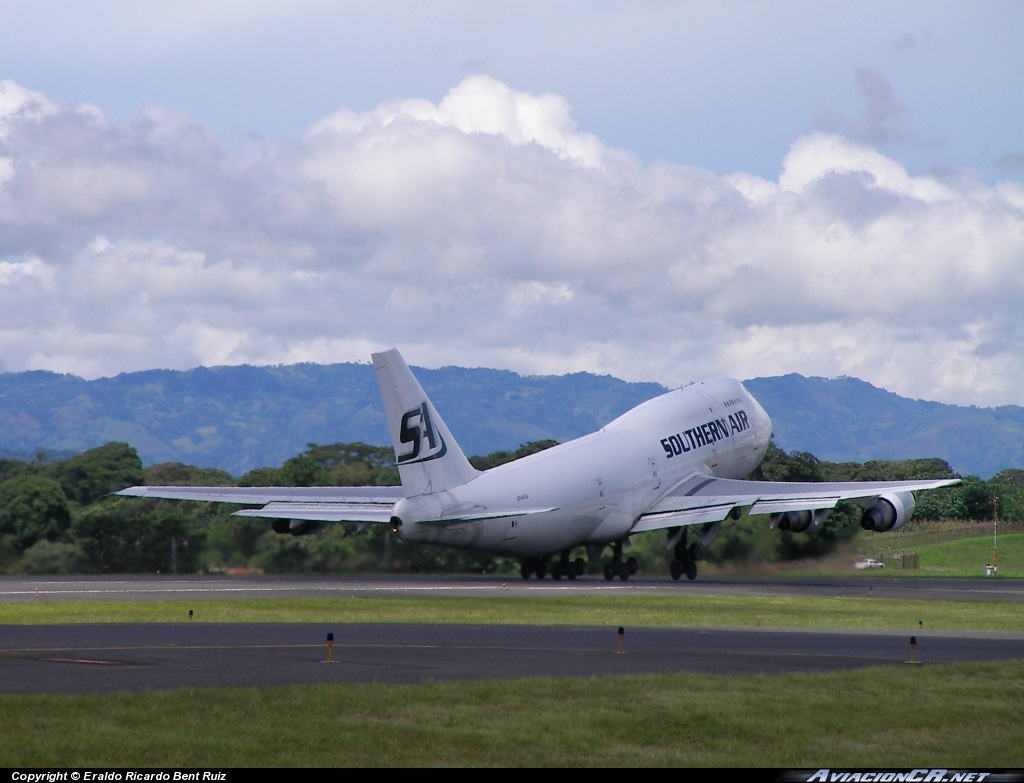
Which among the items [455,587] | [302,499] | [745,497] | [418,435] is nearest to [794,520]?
[745,497]

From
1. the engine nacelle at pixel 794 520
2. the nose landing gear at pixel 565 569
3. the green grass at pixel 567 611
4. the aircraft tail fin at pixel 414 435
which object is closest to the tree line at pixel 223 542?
the nose landing gear at pixel 565 569

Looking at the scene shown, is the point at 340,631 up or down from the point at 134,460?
down

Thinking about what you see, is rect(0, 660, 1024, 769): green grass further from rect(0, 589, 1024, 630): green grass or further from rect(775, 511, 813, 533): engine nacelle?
rect(775, 511, 813, 533): engine nacelle

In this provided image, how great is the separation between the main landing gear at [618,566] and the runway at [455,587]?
70 centimetres

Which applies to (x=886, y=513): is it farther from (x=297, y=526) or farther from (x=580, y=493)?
(x=297, y=526)

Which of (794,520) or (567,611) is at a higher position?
(794,520)

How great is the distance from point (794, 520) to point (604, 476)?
8664 millimetres

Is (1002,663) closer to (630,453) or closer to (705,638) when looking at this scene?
(705,638)

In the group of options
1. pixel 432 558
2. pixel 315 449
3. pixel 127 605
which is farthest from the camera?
pixel 315 449

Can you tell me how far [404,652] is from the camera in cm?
3036

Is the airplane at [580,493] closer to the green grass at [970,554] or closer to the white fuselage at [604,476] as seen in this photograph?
the white fuselage at [604,476]

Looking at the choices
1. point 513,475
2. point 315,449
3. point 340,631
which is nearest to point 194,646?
point 340,631
